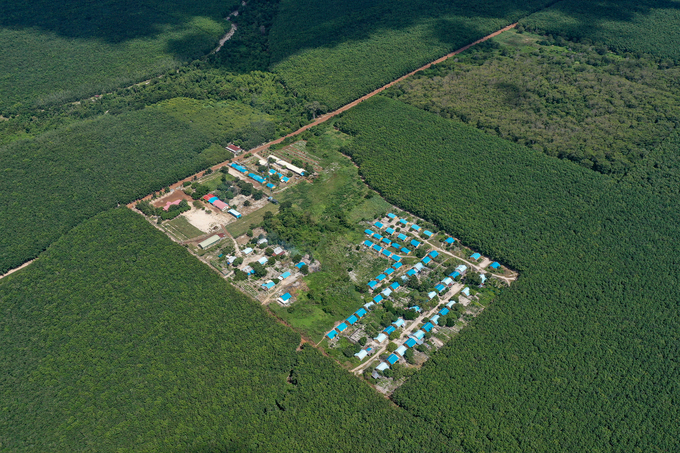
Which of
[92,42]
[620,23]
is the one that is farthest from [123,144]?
[620,23]

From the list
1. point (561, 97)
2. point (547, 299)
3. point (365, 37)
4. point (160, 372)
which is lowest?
point (160, 372)

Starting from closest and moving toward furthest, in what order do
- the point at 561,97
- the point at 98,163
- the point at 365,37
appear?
the point at 98,163, the point at 561,97, the point at 365,37

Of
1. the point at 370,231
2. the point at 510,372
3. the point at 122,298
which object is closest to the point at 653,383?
the point at 510,372

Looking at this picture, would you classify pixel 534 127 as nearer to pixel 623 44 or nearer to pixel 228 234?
pixel 623 44

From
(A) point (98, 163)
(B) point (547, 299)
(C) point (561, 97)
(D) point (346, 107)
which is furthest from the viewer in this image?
(D) point (346, 107)

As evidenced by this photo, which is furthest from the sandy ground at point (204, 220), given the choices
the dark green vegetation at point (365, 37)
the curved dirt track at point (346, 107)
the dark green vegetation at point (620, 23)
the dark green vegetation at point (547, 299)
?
the dark green vegetation at point (620, 23)

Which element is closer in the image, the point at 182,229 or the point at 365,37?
the point at 182,229

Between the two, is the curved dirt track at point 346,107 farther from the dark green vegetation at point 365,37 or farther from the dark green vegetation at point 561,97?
the dark green vegetation at point 561,97

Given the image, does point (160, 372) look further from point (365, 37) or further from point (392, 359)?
point (365, 37)
